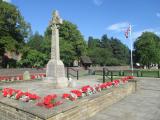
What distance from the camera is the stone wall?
20.2 feet

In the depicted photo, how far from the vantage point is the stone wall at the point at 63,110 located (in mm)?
6142

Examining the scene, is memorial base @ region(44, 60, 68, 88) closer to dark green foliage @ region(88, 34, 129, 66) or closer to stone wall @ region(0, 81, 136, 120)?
stone wall @ region(0, 81, 136, 120)

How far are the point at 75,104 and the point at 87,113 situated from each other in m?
0.95

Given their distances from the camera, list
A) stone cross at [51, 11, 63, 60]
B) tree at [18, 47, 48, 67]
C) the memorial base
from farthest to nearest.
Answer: tree at [18, 47, 48, 67]
stone cross at [51, 11, 63, 60]
the memorial base

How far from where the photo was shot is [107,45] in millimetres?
104625

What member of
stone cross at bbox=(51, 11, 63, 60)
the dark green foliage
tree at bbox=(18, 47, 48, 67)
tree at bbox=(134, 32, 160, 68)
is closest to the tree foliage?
tree at bbox=(18, 47, 48, 67)

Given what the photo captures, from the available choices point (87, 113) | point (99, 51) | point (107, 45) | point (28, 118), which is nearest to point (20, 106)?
point (28, 118)

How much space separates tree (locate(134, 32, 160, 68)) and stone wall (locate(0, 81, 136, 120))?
6003 centimetres

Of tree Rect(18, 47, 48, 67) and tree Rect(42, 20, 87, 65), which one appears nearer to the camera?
tree Rect(18, 47, 48, 67)

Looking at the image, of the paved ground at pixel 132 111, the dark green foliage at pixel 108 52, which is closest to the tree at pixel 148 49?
the dark green foliage at pixel 108 52

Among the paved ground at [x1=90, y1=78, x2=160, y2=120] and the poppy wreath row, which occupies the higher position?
the poppy wreath row

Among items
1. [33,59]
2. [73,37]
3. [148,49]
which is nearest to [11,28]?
[33,59]

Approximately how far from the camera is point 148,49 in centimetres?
6694

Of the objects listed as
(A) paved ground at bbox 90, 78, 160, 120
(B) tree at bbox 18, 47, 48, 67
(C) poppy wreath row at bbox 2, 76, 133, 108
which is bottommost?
(A) paved ground at bbox 90, 78, 160, 120
